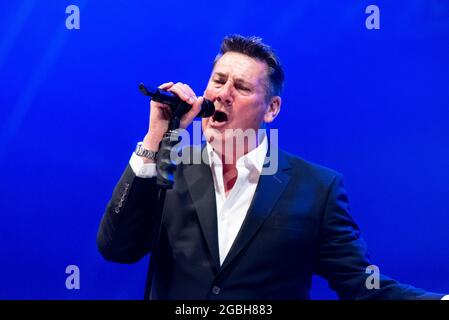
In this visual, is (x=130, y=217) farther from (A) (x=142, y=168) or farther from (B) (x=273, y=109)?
(B) (x=273, y=109)

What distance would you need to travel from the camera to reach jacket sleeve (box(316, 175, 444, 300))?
60.6 inches

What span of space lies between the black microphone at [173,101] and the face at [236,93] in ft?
0.83

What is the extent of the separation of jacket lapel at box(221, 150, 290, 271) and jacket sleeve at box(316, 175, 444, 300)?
145 millimetres

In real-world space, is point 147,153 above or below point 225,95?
below

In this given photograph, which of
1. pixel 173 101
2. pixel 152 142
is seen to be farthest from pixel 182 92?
→ pixel 152 142

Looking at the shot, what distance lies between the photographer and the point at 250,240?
4.86ft

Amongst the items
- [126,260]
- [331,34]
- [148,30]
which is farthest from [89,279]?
[331,34]

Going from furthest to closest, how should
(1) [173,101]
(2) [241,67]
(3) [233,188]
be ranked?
1. (2) [241,67]
2. (3) [233,188]
3. (1) [173,101]

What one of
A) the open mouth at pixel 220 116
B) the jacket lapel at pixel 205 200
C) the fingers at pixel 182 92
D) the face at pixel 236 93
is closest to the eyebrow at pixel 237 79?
the face at pixel 236 93

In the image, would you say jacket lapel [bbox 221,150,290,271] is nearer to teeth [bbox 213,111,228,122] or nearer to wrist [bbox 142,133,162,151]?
teeth [bbox 213,111,228,122]

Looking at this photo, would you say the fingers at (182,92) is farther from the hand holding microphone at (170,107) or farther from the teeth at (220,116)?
the teeth at (220,116)

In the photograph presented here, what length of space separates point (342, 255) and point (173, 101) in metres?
0.65

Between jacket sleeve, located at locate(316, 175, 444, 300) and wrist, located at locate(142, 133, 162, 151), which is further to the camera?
jacket sleeve, located at locate(316, 175, 444, 300)

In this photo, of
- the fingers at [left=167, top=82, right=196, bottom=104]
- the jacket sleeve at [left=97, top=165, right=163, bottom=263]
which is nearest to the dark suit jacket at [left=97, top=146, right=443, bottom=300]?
the jacket sleeve at [left=97, top=165, right=163, bottom=263]
